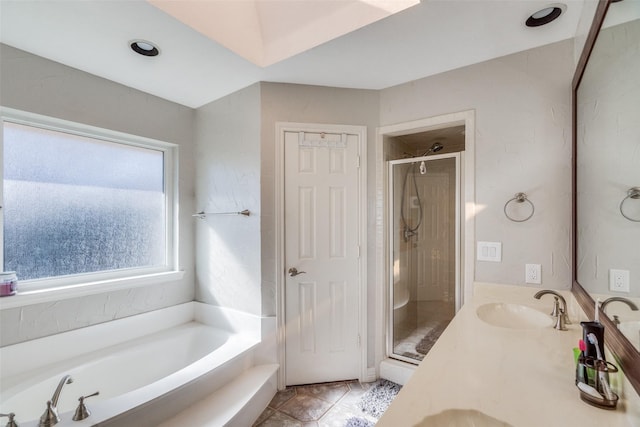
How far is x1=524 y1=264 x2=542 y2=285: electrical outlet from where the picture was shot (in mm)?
1691

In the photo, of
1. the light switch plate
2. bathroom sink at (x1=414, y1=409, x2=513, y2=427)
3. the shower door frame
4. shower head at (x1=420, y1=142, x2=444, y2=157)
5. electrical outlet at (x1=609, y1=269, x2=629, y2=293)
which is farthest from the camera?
shower head at (x1=420, y1=142, x2=444, y2=157)

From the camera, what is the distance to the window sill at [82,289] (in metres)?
1.72

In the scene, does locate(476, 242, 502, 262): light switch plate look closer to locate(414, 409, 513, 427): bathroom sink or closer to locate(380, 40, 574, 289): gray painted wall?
locate(380, 40, 574, 289): gray painted wall

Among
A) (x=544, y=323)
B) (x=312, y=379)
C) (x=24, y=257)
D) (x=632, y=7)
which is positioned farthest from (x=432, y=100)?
(x=24, y=257)

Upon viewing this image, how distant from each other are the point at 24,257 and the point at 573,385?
9.36 feet

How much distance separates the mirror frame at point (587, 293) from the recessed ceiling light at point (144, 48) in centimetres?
217

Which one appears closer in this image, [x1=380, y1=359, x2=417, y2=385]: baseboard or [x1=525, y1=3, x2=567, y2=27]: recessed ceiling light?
[x1=525, y1=3, x2=567, y2=27]: recessed ceiling light

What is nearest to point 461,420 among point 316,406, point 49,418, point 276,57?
point 316,406

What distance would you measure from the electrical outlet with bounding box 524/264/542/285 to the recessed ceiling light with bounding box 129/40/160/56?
104 inches

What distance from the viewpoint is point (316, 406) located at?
1994 millimetres

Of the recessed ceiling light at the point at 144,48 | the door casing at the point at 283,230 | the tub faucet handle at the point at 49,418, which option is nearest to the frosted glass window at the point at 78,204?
the recessed ceiling light at the point at 144,48

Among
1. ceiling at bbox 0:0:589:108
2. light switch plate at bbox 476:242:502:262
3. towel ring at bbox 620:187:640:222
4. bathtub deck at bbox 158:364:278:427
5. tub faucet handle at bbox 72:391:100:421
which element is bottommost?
bathtub deck at bbox 158:364:278:427

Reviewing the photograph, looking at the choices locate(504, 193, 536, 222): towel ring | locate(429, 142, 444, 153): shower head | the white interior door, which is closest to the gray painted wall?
locate(504, 193, 536, 222): towel ring

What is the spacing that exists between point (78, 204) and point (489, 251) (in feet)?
9.44
